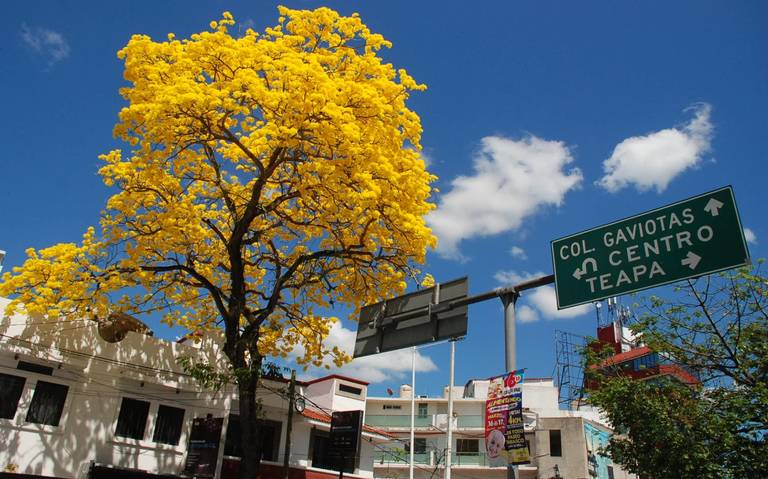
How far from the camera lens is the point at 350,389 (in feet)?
90.8

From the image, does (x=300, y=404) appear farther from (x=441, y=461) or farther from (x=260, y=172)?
(x=441, y=461)

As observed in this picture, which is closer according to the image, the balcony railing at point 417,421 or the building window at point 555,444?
the building window at point 555,444

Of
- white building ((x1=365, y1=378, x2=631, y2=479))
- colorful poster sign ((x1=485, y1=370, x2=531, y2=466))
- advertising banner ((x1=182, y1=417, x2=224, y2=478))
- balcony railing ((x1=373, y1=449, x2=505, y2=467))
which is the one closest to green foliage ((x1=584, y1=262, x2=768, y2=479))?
colorful poster sign ((x1=485, y1=370, x2=531, y2=466))

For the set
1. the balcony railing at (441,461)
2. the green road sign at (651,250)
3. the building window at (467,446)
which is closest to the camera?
the green road sign at (651,250)

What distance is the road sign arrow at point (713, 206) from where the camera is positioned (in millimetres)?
6949

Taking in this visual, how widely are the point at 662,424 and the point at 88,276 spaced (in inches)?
522

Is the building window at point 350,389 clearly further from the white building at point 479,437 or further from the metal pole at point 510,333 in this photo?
the metal pole at point 510,333

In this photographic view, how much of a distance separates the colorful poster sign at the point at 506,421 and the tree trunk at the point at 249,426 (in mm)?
8063

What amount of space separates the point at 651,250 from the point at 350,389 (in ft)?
71.8

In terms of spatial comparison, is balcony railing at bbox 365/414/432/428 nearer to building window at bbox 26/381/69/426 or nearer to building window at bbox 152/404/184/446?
building window at bbox 152/404/184/446

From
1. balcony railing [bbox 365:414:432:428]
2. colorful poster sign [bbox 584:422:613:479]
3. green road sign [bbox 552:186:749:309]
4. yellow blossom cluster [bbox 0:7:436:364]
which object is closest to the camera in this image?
green road sign [bbox 552:186:749:309]

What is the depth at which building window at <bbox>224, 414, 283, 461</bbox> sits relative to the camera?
2083 centimetres

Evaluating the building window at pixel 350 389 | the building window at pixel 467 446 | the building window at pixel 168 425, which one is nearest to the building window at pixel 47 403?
the building window at pixel 168 425

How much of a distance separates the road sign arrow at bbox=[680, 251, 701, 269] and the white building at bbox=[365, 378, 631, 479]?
27411 millimetres
